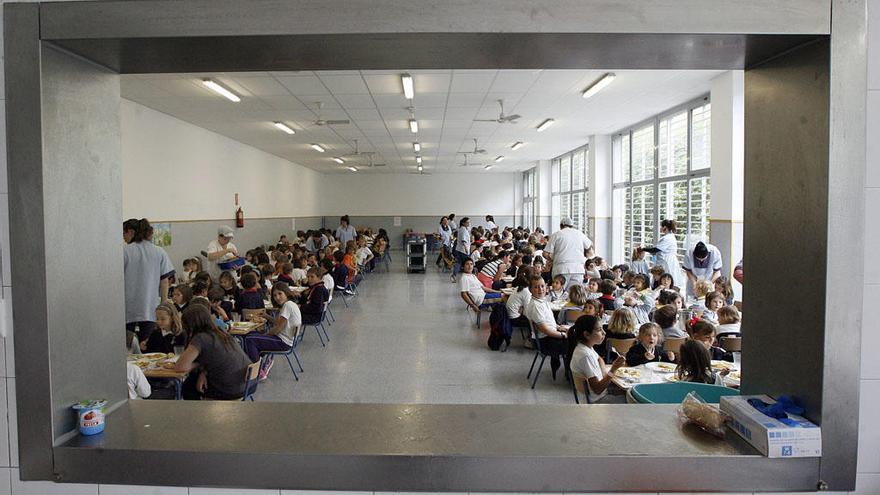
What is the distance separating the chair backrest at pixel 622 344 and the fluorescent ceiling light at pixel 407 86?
3551 millimetres

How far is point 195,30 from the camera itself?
1490 millimetres

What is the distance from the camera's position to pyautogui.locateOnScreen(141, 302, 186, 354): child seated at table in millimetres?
4672

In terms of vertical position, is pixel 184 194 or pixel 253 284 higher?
pixel 184 194

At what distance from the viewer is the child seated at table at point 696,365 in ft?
11.5

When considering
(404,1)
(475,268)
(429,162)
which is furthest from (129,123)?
(429,162)

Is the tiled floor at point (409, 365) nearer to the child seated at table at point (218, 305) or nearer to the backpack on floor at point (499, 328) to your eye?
the backpack on floor at point (499, 328)

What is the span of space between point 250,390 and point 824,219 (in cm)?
394

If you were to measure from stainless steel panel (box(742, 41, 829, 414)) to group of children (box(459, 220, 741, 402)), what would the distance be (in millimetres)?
1924

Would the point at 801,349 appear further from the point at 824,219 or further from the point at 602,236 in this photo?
the point at 602,236

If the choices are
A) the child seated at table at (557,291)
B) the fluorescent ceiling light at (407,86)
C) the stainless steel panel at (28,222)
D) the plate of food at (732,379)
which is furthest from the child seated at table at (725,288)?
the stainless steel panel at (28,222)

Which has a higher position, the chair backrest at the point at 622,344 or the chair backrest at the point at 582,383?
the chair backrest at the point at 622,344

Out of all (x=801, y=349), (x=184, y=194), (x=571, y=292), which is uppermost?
(x=184, y=194)

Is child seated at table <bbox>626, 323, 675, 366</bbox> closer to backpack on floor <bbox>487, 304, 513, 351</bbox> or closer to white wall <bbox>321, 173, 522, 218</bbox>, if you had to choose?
backpack on floor <bbox>487, 304, 513, 351</bbox>

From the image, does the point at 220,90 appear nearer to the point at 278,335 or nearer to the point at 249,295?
the point at 249,295
